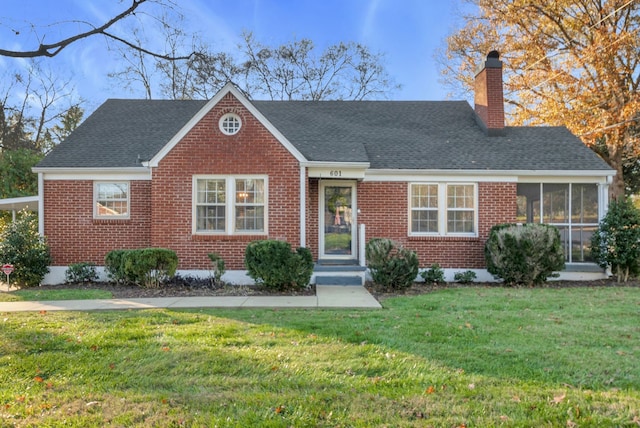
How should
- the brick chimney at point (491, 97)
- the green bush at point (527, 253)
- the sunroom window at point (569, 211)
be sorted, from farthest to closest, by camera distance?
the brick chimney at point (491, 97), the sunroom window at point (569, 211), the green bush at point (527, 253)

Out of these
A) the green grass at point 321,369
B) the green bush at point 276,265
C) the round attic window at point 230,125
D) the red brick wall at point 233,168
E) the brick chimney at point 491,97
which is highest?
the brick chimney at point 491,97

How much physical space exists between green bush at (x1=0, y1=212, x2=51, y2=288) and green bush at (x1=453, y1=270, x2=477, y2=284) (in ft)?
36.9

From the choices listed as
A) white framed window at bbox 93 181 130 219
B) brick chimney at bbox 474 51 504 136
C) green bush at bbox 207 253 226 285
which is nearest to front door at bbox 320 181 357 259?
green bush at bbox 207 253 226 285

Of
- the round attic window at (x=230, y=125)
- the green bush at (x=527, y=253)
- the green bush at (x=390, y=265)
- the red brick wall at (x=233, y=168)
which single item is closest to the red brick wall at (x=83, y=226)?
the red brick wall at (x=233, y=168)

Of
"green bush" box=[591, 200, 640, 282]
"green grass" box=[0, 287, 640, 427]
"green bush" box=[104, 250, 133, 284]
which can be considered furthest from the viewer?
"green bush" box=[591, 200, 640, 282]

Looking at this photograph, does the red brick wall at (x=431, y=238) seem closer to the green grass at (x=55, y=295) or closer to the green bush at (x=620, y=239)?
Answer: the green bush at (x=620, y=239)

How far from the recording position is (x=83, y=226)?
11.9 metres

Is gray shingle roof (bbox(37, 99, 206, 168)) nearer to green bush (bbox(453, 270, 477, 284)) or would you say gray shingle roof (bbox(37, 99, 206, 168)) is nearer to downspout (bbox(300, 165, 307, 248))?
downspout (bbox(300, 165, 307, 248))

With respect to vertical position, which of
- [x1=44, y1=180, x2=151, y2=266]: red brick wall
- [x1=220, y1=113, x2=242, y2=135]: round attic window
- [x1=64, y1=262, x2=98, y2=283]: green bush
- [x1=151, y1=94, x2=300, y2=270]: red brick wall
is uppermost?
[x1=220, y1=113, x2=242, y2=135]: round attic window

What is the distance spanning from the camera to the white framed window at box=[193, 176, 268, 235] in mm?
11289

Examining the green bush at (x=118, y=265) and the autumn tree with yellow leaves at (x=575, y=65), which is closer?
the green bush at (x=118, y=265)

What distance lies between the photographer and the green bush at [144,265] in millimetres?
9914

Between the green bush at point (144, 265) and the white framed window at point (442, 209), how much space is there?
21.6ft

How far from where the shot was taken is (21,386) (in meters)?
4.19
